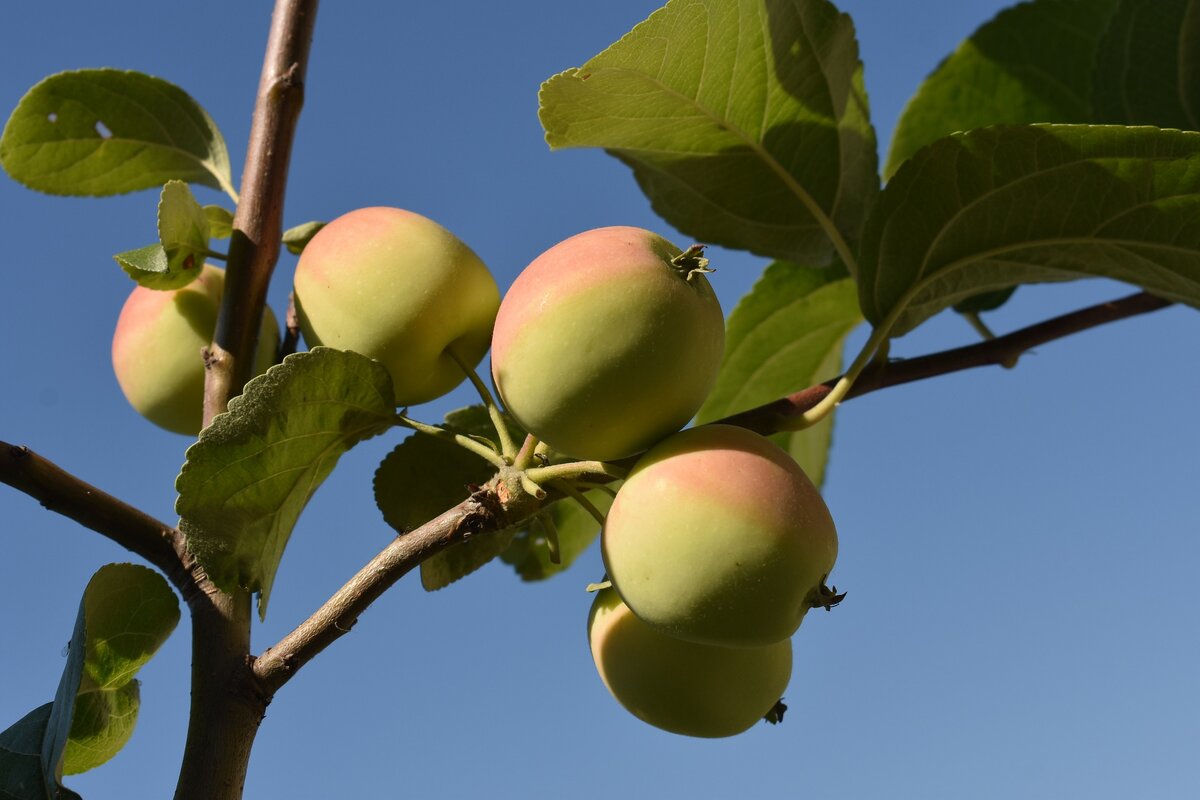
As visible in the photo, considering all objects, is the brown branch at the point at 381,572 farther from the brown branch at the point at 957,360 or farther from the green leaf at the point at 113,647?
the green leaf at the point at 113,647

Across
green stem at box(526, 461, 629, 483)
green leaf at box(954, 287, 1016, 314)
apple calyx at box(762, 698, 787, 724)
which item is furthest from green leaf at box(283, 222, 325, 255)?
green leaf at box(954, 287, 1016, 314)

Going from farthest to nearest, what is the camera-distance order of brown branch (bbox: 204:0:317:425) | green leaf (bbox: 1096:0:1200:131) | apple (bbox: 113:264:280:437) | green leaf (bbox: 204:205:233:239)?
green leaf (bbox: 1096:0:1200:131) → green leaf (bbox: 204:205:233:239) → apple (bbox: 113:264:280:437) → brown branch (bbox: 204:0:317:425)

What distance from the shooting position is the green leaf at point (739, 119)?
1.37 meters

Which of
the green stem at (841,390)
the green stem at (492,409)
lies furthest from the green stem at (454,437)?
the green stem at (841,390)

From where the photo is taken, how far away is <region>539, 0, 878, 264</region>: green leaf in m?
1.37

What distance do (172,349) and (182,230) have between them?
170mm

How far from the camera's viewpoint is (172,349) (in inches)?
58.1

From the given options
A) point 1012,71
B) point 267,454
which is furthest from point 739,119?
point 267,454

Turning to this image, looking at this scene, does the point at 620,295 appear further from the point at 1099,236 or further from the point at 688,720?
the point at 1099,236

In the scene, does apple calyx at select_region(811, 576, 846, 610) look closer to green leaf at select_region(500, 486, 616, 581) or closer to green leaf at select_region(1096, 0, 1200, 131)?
green leaf at select_region(500, 486, 616, 581)

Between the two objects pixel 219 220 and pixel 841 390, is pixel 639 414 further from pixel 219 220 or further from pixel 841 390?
pixel 219 220

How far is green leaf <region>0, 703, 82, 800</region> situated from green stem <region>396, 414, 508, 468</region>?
49cm

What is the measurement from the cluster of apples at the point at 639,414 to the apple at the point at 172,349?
22 cm

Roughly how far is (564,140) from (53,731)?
2.98ft
